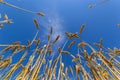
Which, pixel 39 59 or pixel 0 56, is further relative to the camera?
pixel 0 56

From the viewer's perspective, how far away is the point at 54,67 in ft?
4.17

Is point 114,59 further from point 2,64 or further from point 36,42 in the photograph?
point 2,64

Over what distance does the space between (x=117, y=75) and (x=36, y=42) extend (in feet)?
2.10

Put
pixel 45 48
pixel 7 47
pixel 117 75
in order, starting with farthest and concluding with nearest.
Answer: pixel 45 48 → pixel 7 47 → pixel 117 75

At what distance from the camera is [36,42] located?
59.3 inches

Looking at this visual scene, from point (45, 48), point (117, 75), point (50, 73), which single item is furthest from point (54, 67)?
point (117, 75)

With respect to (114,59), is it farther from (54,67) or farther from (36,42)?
(36,42)

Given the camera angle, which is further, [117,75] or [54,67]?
[54,67]

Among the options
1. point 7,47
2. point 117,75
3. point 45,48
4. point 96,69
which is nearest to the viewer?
point 117,75

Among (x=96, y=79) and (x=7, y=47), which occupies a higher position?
(x=7, y=47)

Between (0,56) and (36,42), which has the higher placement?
(36,42)

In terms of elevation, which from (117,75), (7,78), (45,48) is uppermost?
(45,48)

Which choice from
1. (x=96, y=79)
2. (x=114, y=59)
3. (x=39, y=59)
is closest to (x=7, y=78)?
(x=39, y=59)

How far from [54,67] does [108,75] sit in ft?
1.00
